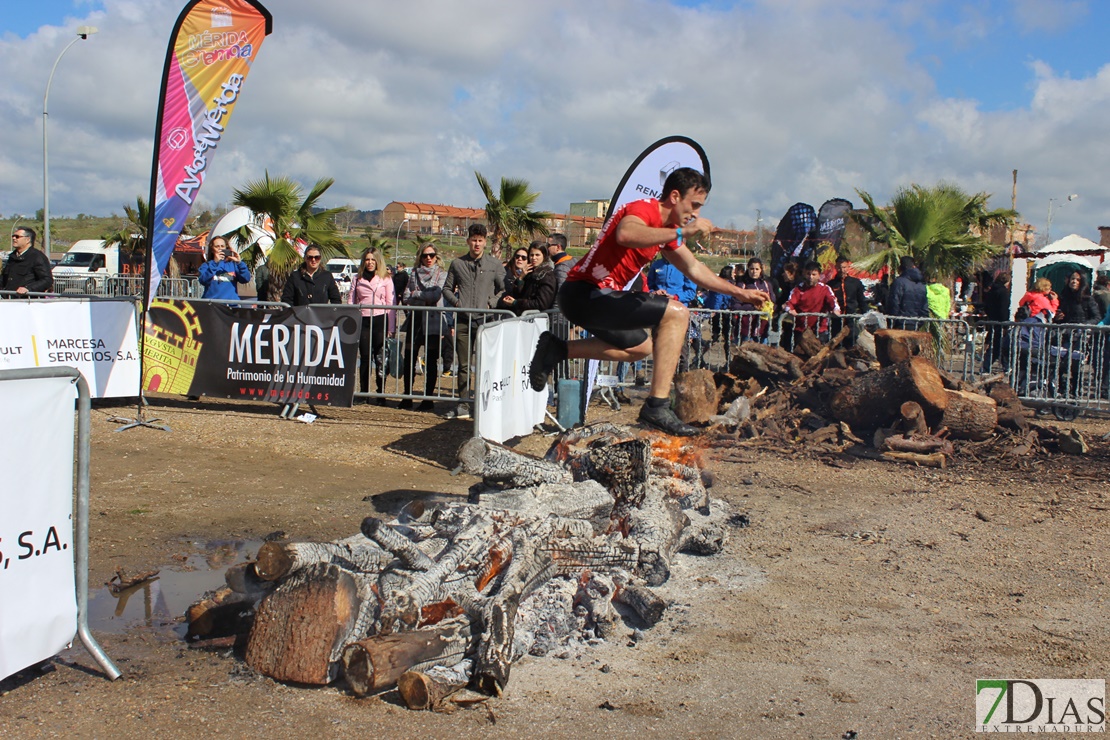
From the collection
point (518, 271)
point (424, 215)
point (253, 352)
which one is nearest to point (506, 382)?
point (518, 271)

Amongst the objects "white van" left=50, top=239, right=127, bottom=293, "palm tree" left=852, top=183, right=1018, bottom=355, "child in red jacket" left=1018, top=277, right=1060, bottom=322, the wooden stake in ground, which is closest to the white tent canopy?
"palm tree" left=852, top=183, right=1018, bottom=355

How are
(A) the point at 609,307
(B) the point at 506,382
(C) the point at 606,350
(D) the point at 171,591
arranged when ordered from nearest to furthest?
(D) the point at 171,591
(A) the point at 609,307
(C) the point at 606,350
(B) the point at 506,382

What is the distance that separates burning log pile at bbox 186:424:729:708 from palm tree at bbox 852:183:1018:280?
13.4m

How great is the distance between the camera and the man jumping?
5258mm

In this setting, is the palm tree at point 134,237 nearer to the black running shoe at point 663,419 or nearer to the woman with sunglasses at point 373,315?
the woman with sunglasses at point 373,315

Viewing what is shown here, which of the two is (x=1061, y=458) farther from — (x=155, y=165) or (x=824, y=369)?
(x=155, y=165)

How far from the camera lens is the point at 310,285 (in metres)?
11.0

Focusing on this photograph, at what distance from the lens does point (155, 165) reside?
8727 mm

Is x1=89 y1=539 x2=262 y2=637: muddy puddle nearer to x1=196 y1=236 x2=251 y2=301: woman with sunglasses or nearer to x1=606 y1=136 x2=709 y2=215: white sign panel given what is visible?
x1=606 y1=136 x2=709 y2=215: white sign panel

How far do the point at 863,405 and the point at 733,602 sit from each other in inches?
205

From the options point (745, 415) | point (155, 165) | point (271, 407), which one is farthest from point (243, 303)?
point (745, 415)

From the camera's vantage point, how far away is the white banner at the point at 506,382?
7934 millimetres

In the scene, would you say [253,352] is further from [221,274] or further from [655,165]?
[655,165]

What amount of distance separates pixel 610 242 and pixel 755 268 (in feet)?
26.2
